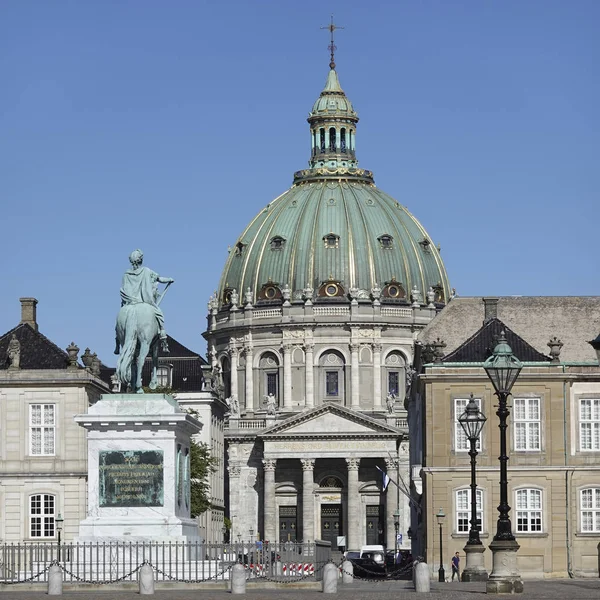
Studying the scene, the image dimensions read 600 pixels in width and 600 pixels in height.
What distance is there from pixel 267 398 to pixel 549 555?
310 feet

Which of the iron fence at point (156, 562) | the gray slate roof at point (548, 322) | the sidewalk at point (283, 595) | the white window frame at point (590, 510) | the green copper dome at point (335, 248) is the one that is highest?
the green copper dome at point (335, 248)

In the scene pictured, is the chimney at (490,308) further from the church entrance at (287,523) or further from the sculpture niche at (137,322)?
the church entrance at (287,523)

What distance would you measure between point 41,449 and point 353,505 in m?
78.9

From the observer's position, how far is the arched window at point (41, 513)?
8325 centimetres

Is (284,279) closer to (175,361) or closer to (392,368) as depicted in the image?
(392,368)

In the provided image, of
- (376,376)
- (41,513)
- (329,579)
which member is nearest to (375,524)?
(376,376)

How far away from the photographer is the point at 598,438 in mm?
79125

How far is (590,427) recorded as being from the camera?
79312 millimetres

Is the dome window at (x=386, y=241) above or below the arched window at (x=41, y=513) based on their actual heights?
above

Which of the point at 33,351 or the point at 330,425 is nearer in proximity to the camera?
the point at 33,351

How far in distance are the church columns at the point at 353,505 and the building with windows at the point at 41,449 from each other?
76.0 m

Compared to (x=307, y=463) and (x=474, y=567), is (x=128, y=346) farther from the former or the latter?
(x=307, y=463)

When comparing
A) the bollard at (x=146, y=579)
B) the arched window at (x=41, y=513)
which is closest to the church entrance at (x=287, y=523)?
the arched window at (x=41, y=513)

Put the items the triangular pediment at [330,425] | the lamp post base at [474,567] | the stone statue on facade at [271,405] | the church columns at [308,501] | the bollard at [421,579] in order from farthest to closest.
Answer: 1. the stone statue on facade at [271,405]
2. the church columns at [308,501]
3. the triangular pediment at [330,425]
4. the lamp post base at [474,567]
5. the bollard at [421,579]
